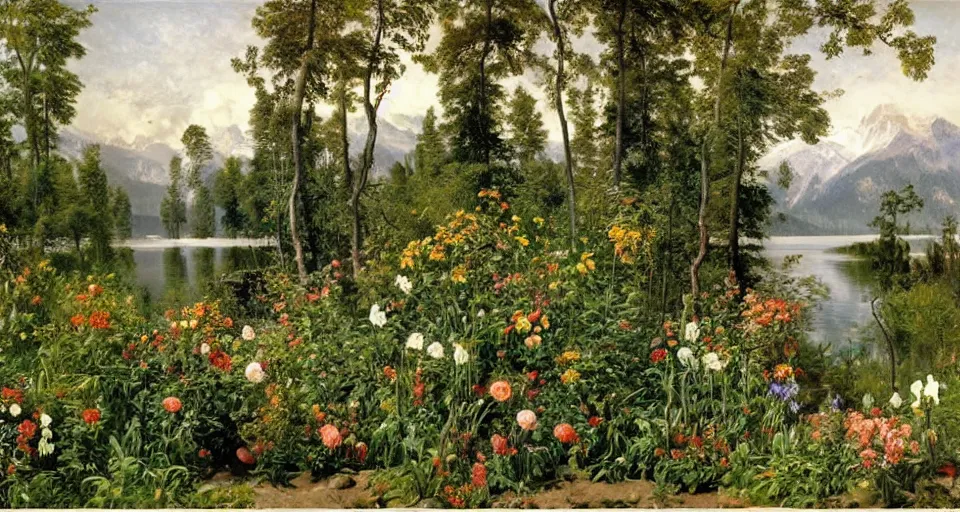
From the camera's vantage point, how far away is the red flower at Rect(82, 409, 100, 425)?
12.7ft

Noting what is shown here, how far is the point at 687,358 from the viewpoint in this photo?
407 cm

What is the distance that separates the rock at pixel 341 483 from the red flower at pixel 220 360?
756 millimetres

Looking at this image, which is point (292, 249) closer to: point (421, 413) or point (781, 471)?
point (421, 413)

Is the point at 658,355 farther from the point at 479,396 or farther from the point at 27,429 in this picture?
the point at 27,429

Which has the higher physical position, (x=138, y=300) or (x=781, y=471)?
(x=138, y=300)

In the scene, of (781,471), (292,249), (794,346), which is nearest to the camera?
(781,471)

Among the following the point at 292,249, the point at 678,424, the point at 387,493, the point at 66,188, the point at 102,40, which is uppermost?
the point at 102,40

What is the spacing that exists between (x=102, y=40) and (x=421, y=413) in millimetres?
2622

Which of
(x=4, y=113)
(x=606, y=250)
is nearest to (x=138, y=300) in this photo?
(x=4, y=113)

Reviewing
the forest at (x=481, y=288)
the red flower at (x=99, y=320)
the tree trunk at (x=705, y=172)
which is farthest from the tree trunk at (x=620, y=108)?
the red flower at (x=99, y=320)

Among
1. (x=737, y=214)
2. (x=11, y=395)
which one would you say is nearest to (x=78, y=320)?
(x=11, y=395)

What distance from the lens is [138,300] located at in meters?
4.45

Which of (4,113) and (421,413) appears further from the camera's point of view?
(4,113)

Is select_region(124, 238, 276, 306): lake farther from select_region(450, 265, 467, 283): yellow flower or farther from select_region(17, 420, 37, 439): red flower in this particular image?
select_region(450, 265, 467, 283): yellow flower
